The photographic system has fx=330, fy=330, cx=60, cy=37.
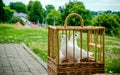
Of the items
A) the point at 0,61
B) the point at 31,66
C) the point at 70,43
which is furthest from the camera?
the point at 0,61

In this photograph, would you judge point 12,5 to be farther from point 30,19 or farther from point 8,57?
point 8,57

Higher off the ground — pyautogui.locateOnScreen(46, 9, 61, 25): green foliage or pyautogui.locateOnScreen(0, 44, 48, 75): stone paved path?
pyautogui.locateOnScreen(0, 44, 48, 75): stone paved path

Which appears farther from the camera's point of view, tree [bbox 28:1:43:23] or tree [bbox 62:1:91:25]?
tree [bbox 62:1:91:25]

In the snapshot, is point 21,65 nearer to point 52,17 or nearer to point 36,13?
point 36,13

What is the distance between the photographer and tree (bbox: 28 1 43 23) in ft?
84.8

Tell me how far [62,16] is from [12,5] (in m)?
4.69

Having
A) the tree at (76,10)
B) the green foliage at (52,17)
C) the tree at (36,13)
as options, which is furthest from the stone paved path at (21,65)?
the green foliage at (52,17)

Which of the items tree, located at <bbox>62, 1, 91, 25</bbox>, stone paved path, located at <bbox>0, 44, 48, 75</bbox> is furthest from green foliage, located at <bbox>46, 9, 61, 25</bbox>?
stone paved path, located at <bbox>0, 44, 48, 75</bbox>

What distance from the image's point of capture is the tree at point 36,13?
25.9 metres

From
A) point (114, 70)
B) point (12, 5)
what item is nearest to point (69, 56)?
point (114, 70)

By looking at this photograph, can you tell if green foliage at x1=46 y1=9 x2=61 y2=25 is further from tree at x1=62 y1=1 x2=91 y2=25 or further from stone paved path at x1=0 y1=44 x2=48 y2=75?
stone paved path at x1=0 y1=44 x2=48 y2=75

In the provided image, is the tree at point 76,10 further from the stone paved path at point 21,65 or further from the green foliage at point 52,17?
the stone paved path at point 21,65

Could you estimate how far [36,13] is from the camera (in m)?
26.3

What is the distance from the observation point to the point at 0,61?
6172 mm
